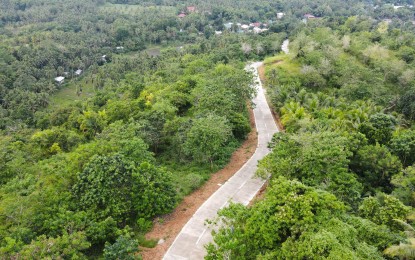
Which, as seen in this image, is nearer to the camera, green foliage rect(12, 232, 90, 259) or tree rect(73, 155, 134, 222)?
green foliage rect(12, 232, 90, 259)

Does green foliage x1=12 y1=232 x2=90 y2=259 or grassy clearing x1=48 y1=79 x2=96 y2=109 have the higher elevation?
green foliage x1=12 y1=232 x2=90 y2=259

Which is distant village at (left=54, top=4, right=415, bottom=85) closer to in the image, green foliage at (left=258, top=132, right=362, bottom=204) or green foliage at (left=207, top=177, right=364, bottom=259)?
green foliage at (left=258, top=132, right=362, bottom=204)

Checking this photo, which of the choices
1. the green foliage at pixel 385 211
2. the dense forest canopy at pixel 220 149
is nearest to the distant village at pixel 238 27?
the dense forest canopy at pixel 220 149

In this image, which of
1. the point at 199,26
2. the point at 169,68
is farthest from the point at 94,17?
the point at 169,68

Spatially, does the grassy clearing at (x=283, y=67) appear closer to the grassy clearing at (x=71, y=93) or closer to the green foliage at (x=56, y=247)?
the grassy clearing at (x=71, y=93)

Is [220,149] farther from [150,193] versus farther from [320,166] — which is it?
[320,166]

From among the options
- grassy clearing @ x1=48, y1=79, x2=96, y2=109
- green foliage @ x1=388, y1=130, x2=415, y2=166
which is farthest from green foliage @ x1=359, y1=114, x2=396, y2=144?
grassy clearing @ x1=48, y1=79, x2=96, y2=109

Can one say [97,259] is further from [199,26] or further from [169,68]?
[199,26]
